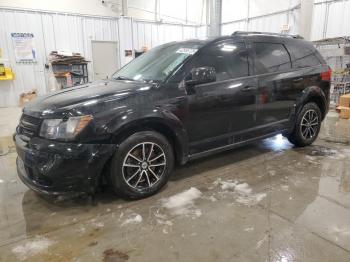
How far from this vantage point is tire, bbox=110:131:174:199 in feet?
8.11

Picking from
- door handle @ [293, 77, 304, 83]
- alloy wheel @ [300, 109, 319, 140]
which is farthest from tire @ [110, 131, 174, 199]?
alloy wheel @ [300, 109, 319, 140]

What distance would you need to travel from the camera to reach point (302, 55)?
3869mm

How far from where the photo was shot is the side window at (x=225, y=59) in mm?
2973

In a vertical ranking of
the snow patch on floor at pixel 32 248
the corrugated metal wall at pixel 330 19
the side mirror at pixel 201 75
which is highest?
the corrugated metal wall at pixel 330 19

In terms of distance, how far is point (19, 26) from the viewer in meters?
8.96

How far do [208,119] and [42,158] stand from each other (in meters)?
1.61

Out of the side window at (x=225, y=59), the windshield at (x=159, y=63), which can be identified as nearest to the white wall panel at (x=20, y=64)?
the windshield at (x=159, y=63)

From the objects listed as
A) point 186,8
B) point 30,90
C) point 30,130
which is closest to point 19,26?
point 30,90

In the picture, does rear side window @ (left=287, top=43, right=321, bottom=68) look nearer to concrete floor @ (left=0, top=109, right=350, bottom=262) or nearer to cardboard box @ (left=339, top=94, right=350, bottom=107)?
concrete floor @ (left=0, top=109, right=350, bottom=262)

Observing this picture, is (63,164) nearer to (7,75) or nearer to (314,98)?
(314,98)

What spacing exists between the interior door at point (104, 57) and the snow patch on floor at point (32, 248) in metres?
9.05

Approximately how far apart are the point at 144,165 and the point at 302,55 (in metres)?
2.74

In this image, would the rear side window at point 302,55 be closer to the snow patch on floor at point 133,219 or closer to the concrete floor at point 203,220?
the concrete floor at point 203,220

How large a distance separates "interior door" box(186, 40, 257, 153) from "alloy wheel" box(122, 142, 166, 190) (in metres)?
0.41
